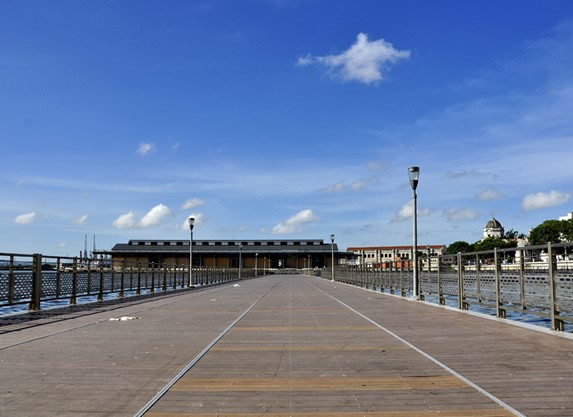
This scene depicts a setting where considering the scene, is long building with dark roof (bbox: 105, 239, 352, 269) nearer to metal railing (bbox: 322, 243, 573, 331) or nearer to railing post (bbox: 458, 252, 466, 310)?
metal railing (bbox: 322, 243, 573, 331)

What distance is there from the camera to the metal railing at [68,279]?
14.3 meters

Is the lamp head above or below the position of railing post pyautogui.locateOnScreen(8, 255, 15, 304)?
above

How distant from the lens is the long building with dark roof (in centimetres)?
16362

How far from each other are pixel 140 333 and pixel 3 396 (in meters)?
5.11

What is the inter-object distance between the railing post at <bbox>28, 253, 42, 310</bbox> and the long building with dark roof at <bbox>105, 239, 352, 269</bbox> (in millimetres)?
143526

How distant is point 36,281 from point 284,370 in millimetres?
10734

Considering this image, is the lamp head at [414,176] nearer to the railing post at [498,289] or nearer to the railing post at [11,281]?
the railing post at [498,289]

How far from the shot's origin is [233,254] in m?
164

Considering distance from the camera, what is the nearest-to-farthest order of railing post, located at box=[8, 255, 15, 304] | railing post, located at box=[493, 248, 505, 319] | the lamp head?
railing post, located at box=[493, 248, 505, 319] < railing post, located at box=[8, 255, 15, 304] < the lamp head

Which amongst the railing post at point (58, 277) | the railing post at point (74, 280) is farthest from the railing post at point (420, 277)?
the railing post at point (58, 277)

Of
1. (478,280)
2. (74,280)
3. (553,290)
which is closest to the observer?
(553,290)

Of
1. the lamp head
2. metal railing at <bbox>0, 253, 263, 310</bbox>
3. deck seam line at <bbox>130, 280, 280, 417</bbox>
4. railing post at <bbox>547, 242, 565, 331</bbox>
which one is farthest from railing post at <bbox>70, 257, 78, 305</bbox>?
railing post at <bbox>547, 242, 565, 331</bbox>

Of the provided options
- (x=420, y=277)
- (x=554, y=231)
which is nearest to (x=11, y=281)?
(x=420, y=277)

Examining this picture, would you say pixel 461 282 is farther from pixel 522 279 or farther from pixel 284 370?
pixel 284 370
